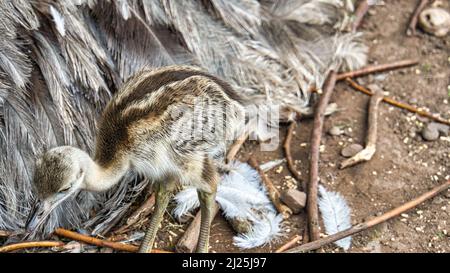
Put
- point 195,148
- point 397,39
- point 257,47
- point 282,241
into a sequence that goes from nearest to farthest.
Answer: point 195,148 < point 282,241 < point 257,47 < point 397,39

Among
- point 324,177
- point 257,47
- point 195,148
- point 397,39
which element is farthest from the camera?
point 397,39

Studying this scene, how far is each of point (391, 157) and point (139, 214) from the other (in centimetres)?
108

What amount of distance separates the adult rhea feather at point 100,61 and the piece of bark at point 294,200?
0.55 m

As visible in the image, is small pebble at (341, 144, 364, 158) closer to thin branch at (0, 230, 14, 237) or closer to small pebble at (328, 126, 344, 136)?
small pebble at (328, 126, 344, 136)

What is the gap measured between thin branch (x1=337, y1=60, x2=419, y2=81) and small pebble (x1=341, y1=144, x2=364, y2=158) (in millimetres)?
458

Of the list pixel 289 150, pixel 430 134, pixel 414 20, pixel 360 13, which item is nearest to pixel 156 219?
pixel 289 150

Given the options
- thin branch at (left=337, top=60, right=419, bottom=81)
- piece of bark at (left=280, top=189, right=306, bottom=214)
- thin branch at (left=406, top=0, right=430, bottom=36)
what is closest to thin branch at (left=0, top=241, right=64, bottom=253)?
piece of bark at (left=280, top=189, right=306, bottom=214)

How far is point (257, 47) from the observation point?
3504 millimetres

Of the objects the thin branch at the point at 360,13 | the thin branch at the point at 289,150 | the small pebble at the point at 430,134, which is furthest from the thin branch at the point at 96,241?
the thin branch at the point at 360,13

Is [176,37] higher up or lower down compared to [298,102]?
higher up

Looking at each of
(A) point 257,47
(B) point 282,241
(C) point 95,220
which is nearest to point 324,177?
(B) point 282,241

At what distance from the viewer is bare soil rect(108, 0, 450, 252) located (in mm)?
2967
